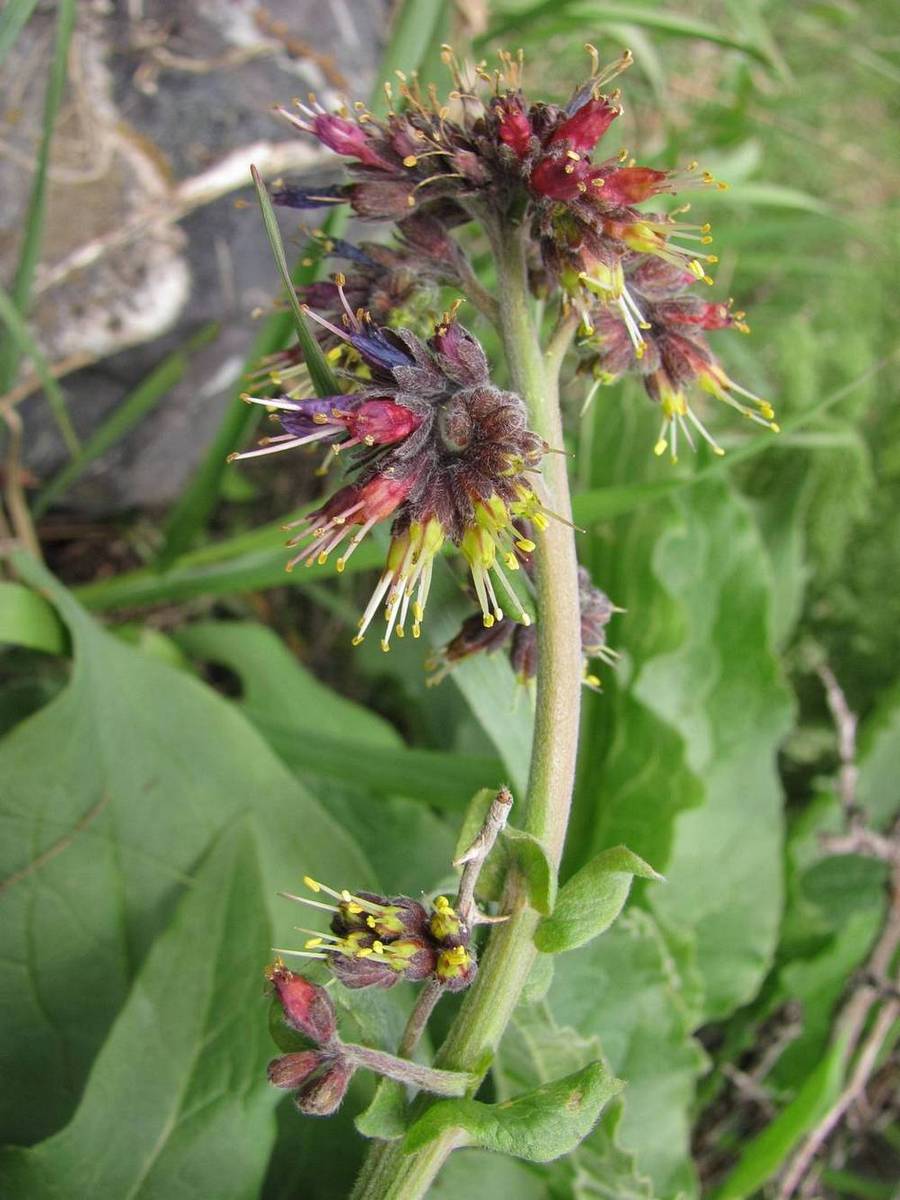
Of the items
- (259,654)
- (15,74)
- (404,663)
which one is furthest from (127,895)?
(15,74)

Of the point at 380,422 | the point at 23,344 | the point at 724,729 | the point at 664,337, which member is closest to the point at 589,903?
the point at 380,422

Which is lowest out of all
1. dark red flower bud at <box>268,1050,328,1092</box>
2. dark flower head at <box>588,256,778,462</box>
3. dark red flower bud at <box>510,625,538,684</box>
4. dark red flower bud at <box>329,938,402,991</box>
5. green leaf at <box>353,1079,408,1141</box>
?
green leaf at <box>353,1079,408,1141</box>

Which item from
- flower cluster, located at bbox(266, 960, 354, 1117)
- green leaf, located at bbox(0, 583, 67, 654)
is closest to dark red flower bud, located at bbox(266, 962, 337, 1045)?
flower cluster, located at bbox(266, 960, 354, 1117)

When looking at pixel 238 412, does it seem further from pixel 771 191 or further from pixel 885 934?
pixel 885 934

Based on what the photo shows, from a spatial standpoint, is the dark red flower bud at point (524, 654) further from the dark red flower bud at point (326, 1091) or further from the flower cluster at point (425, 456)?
the dark red flower bud at point (326, 1091)

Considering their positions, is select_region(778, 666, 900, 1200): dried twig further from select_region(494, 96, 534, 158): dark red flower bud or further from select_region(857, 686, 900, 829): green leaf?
select_region(494, 96, 534, 158): dark red flower bud

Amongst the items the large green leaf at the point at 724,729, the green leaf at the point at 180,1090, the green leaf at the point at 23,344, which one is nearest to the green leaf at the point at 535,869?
the green leaf at the point at 180,1090

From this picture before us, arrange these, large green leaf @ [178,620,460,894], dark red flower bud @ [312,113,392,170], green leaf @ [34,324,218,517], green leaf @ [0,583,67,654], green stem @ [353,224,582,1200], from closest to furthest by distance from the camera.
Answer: green stem @ [353,224,582,1200]
dark red flower bud @ [312,113,392,170]
green leaf @ [0,583,67,654]
large green leaf @ [178,620,460,894]
green leaf @ [34,324,218,517]
